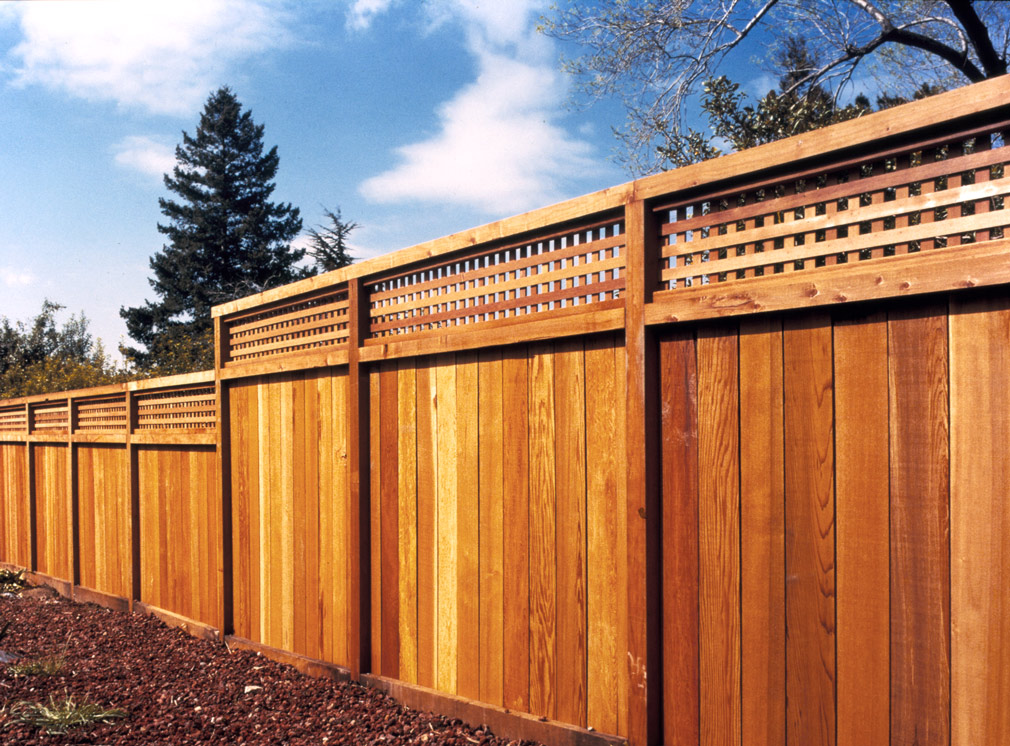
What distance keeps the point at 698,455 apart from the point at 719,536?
0.84ft

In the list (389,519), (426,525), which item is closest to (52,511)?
(389,519)

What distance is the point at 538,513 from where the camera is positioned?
9.60 feet

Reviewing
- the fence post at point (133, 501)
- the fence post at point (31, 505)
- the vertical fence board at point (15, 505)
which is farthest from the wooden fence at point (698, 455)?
the vertical fence board at point (15, 505)

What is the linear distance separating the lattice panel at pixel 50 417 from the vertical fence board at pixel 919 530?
714cm

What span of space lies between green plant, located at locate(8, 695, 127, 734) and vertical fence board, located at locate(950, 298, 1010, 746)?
11.5ft

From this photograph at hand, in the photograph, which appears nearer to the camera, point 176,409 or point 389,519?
point 389,519

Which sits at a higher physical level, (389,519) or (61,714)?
(389,519)

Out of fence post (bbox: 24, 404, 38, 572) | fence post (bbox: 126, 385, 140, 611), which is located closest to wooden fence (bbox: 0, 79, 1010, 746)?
fence post (bbox: 126, 385, 140, 611)

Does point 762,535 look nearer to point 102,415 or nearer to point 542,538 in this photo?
point 542,538

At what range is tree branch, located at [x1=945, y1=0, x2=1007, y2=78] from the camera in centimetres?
775

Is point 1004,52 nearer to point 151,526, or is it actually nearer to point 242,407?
point 242,407

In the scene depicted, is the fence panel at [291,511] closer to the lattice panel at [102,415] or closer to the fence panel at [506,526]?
the fence panel at [506,526]

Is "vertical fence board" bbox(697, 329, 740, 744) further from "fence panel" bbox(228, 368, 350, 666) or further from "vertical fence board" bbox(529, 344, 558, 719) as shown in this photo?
"fence panel" bbox(228, 368, 350, 666)

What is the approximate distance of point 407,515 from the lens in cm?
354
